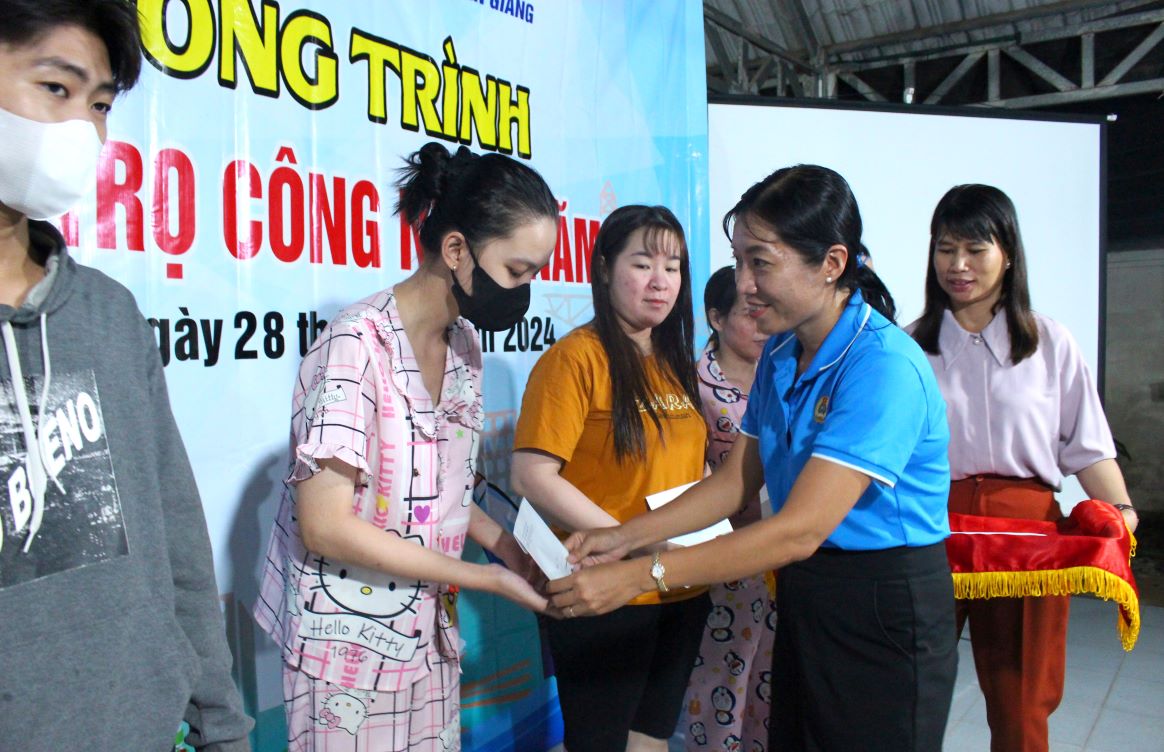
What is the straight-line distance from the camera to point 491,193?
159 centimetres

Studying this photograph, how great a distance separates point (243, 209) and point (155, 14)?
40cm

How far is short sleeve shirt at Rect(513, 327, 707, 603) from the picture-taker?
1850mm

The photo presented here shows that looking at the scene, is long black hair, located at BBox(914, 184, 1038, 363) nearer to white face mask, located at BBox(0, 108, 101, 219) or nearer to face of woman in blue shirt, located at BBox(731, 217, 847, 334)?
face of woman in blue shirt, located at BBox(731, 217, 847, 334)

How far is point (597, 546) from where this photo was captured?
1.78m

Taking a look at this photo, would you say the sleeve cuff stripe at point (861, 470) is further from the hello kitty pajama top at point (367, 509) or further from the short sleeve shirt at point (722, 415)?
the short sleeve shirt at point (722, 415)

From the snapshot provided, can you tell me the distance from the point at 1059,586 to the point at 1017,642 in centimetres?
25

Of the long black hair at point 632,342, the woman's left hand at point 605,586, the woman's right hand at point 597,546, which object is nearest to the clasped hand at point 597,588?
the woman's left hand at point 605,586

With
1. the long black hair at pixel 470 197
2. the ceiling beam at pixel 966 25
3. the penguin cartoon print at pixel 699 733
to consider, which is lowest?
the penguin cartoon print at pixel 699 733

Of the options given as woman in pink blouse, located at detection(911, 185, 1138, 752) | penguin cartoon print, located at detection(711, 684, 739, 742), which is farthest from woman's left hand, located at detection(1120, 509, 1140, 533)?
penguin cartoon print, located at detection(711, 684, 739, 742)

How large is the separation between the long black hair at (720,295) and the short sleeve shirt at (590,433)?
1.97ft

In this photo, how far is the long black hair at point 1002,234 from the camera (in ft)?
7.06

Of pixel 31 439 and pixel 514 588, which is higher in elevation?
pixel 31 439

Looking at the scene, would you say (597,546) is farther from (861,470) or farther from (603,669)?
(861,470)

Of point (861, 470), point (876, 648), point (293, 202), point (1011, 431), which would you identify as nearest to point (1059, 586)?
point (1011, 431)
